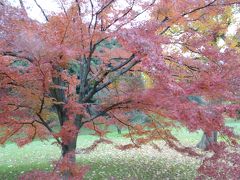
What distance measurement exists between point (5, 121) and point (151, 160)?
7.33 metres

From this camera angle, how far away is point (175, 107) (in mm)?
6270

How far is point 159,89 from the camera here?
684cm

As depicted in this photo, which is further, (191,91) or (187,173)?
(187,173)

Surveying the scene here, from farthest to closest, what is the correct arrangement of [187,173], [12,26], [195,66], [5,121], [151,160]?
[151,160] → [187,173] → [195,66] → [5,121] → [12,26]

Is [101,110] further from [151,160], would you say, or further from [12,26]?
[151,160]

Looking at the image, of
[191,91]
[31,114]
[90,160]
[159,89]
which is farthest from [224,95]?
[90,160]

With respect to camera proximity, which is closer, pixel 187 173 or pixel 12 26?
pixel 12 26

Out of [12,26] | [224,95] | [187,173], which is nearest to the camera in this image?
[12,26]

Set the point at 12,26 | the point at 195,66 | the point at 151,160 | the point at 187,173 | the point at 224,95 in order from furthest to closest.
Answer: the point at 151,160, the point at 187,173, the point at 195,66, the point at 224,95, the point at 12,26

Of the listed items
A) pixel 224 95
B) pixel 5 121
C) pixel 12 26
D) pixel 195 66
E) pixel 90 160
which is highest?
pixel 12 26

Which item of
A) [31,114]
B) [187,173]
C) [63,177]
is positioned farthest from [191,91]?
[187,173]

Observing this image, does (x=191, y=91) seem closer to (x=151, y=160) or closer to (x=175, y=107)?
(x=175, y=107)

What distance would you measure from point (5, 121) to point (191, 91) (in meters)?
3.83

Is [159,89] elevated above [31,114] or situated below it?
above
